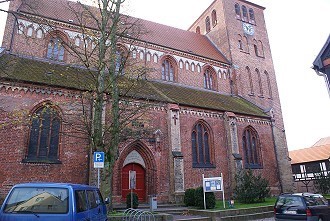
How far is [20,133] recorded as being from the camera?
13.1 m

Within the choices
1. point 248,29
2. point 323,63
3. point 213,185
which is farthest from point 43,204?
point 248,29

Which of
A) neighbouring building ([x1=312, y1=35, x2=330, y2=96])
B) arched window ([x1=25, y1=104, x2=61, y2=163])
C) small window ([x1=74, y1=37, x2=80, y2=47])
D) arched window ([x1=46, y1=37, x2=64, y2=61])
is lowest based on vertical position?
arched window ([x1=25, y1=104, x2=61, y2=163])

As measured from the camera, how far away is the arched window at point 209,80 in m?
24.9

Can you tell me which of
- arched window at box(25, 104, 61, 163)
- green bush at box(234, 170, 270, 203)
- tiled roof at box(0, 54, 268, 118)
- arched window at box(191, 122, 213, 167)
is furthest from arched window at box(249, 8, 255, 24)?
arched window at box(25, 104, 61, 163)

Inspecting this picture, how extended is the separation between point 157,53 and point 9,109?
12972 mm

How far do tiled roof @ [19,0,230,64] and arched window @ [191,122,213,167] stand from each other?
837cm

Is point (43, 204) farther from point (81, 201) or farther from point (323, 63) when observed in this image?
point (323, 63)

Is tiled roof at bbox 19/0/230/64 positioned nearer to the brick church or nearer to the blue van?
the brick church

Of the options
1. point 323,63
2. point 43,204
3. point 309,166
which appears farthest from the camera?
point 309,166

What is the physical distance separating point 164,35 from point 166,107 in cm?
1145

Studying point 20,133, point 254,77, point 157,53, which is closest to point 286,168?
point 254,77

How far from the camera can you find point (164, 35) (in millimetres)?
26219

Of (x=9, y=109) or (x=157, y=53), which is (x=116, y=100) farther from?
(x=157, y=53)

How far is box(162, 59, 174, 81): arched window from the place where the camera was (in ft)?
75.0
